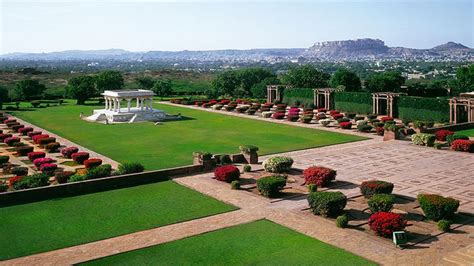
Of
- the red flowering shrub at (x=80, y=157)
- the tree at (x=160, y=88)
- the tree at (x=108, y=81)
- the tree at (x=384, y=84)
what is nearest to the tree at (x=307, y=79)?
the tree at (x=384, y=84)

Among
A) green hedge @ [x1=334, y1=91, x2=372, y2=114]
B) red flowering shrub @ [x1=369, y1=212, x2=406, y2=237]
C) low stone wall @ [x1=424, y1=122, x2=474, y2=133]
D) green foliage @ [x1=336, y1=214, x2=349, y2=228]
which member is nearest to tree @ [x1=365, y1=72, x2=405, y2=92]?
green hedge @ [x1=334, y1=91, x2=372, y2=114]

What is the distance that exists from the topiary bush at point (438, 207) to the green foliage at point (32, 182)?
1826 cm

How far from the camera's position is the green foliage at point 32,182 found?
2375 cm

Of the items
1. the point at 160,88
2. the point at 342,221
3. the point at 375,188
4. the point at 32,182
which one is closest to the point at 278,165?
the point at 375,188

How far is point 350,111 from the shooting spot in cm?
6400

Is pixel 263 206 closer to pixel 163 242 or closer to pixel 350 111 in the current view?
pixel 163 242

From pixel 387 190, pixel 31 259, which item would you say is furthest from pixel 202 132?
pixel 31 259

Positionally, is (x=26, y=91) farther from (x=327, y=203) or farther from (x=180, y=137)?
(x=327, y=203)

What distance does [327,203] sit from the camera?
1972cm

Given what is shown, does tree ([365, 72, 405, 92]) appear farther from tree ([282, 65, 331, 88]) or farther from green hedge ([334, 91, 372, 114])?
Result: green hedge ([334, 91, 372, 114])

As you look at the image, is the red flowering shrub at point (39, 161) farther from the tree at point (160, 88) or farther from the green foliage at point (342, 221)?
the tree at point (160, 88)

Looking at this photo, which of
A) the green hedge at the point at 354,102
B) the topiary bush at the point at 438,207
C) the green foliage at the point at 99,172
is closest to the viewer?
the topiary bush at the point at 438,207

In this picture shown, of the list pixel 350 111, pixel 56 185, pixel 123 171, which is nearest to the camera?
pixel 56 185

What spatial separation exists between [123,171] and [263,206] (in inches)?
352
